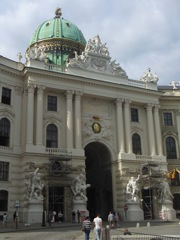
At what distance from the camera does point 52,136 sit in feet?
133

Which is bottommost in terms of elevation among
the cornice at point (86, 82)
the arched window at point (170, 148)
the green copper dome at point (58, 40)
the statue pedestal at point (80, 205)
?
the statue pedestal at point (80, 205)

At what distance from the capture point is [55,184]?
123ft

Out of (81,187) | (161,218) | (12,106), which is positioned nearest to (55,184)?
(81,187)

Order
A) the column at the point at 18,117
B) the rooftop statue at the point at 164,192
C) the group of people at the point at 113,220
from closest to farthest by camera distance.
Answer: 1. the group of people at the point at 113,220
2. the column at the point at 18,117
3. the rooftop statue at the point at 164,192

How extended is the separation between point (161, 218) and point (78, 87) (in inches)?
769

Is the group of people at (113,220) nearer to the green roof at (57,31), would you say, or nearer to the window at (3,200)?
the window at (3,200)

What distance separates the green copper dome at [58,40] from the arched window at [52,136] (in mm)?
12977

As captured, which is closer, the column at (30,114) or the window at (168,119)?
the column at (30,114)

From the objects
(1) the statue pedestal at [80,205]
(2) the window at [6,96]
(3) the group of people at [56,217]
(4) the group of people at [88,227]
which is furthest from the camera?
(2) the window at [6,96]

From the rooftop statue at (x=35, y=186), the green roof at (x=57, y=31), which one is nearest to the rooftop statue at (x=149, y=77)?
the green roof at (x=57, y=31)

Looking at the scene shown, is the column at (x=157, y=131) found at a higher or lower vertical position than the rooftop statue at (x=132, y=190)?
higher

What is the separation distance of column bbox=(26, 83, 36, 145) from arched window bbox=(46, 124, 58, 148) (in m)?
2.90

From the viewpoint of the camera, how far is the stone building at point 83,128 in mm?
37406

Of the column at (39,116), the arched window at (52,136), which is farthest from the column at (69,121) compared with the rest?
the column at (39,116)
